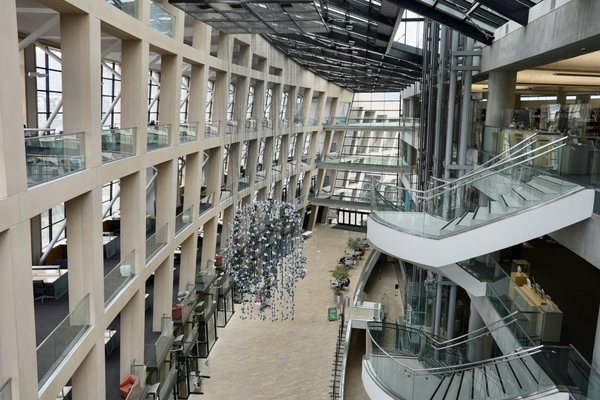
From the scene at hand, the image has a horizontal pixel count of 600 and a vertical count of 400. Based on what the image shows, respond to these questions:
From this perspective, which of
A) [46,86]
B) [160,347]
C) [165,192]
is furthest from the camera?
[46,86]

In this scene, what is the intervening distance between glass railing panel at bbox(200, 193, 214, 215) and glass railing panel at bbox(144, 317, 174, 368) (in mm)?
3857

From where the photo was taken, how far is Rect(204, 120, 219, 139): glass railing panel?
16359 mm

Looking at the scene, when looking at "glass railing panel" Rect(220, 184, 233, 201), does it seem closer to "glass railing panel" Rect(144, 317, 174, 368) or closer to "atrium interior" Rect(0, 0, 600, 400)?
"atrium interior" Rect(0, 0, 600, 400)


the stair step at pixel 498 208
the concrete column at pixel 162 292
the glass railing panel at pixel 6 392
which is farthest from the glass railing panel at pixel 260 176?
the glass railing panel at pixel 6 392

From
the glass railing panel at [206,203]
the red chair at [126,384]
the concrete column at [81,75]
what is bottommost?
the red chair at [126,384]

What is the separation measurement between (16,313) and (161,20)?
7.46 metres

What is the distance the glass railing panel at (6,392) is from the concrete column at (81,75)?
347cm

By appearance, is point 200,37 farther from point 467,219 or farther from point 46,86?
point 467,219

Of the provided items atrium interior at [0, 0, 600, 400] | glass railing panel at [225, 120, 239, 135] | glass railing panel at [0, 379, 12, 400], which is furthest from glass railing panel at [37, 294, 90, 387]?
glass railing panel at [225, 120, 239, 135]

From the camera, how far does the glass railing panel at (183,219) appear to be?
1514cm

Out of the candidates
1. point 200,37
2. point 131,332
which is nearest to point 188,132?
point 200,37

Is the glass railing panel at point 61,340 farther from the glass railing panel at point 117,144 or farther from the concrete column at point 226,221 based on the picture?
the concrete column at point 226,221

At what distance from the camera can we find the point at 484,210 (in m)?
7.57

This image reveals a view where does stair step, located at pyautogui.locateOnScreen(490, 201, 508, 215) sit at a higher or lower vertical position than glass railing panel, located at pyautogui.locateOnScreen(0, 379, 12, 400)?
higher
